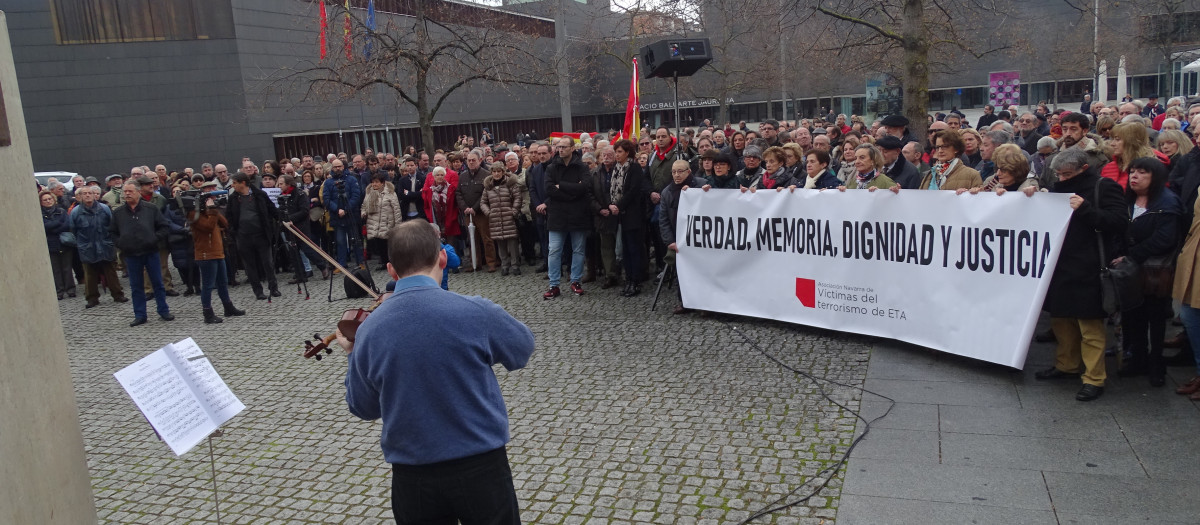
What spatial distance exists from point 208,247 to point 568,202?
14.8 ft

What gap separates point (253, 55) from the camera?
3359 cm

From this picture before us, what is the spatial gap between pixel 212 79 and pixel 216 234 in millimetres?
25162

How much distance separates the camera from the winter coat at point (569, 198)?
35.6 feet

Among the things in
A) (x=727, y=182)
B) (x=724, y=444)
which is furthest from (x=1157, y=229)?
(x=727, y=182)

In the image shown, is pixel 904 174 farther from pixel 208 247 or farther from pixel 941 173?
pixel 208 247

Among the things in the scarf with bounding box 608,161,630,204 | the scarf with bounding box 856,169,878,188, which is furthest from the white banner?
the scarf with bounding box 608,161,630,204

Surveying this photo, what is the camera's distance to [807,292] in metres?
8.24

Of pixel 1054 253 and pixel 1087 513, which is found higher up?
pixel 1054 253

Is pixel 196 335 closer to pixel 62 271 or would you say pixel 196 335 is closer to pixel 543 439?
pixel 62 271

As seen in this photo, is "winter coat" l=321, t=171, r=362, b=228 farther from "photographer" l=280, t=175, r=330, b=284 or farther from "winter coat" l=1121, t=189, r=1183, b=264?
"winter coat" l=1121, t=189, r=1183, b=264

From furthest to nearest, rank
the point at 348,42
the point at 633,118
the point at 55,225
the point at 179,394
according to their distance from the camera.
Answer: the point at 348,42
the point at 633,118
the point at 55,225
the point at 179,394

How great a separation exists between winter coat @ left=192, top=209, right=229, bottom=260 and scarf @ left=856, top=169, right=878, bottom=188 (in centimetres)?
772

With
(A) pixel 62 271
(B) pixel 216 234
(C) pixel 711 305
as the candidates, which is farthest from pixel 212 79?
(C) pixel 711 305

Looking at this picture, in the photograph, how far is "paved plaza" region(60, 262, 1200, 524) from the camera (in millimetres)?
4734
